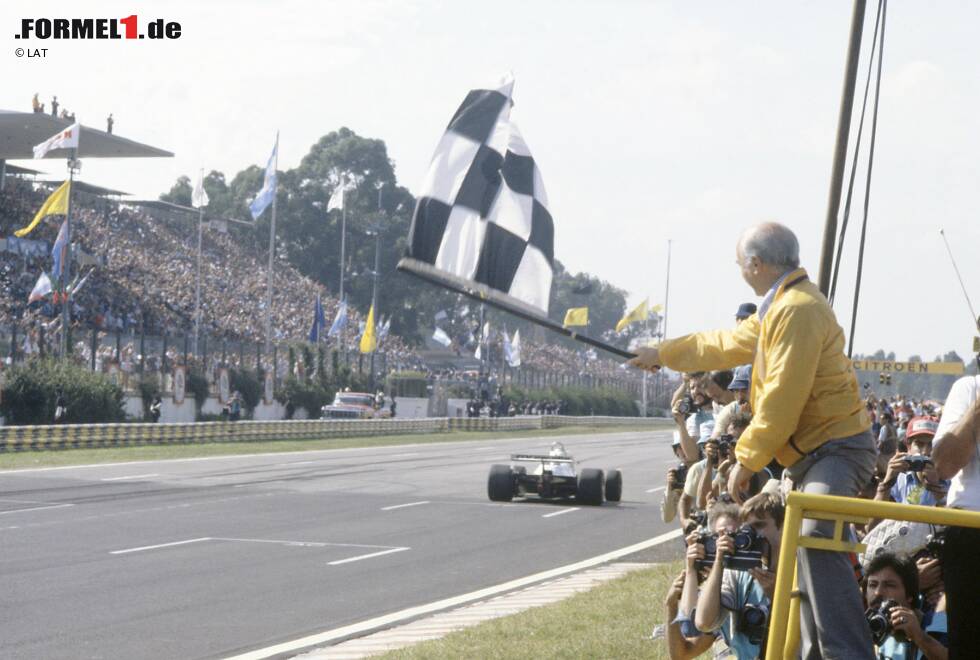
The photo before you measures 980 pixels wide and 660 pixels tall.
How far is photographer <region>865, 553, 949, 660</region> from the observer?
448 centimetres

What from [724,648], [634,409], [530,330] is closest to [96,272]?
[724,648]

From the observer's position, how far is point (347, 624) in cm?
1090

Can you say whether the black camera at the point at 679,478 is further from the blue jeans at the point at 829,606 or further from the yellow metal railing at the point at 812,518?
the yellow metal railing at the point at 812,518

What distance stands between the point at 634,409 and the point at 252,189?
104 feet

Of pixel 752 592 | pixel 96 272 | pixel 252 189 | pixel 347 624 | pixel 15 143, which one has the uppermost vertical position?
pixel 252 189

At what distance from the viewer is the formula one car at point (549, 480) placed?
78.7 ft

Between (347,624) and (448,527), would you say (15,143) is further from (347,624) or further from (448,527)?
(347,624)

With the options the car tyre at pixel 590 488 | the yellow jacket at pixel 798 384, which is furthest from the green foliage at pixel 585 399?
the yellow jacket at pixel 798 384

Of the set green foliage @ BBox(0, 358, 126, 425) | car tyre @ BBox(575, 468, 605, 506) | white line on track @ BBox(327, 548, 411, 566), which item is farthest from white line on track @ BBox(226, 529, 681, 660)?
green foliage @ BBox(0, 358, 126, 425)

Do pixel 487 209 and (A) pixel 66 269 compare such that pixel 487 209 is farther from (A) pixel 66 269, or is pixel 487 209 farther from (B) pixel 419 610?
(A) pixel 66 269

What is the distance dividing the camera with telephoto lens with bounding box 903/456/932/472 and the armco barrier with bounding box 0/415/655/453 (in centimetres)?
2786

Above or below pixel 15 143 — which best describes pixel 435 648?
below

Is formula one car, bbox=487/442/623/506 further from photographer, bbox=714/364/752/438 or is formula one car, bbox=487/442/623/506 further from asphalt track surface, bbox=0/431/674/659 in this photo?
photographer, bbox=714/364/752/438

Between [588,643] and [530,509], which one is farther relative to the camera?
[530,509]
